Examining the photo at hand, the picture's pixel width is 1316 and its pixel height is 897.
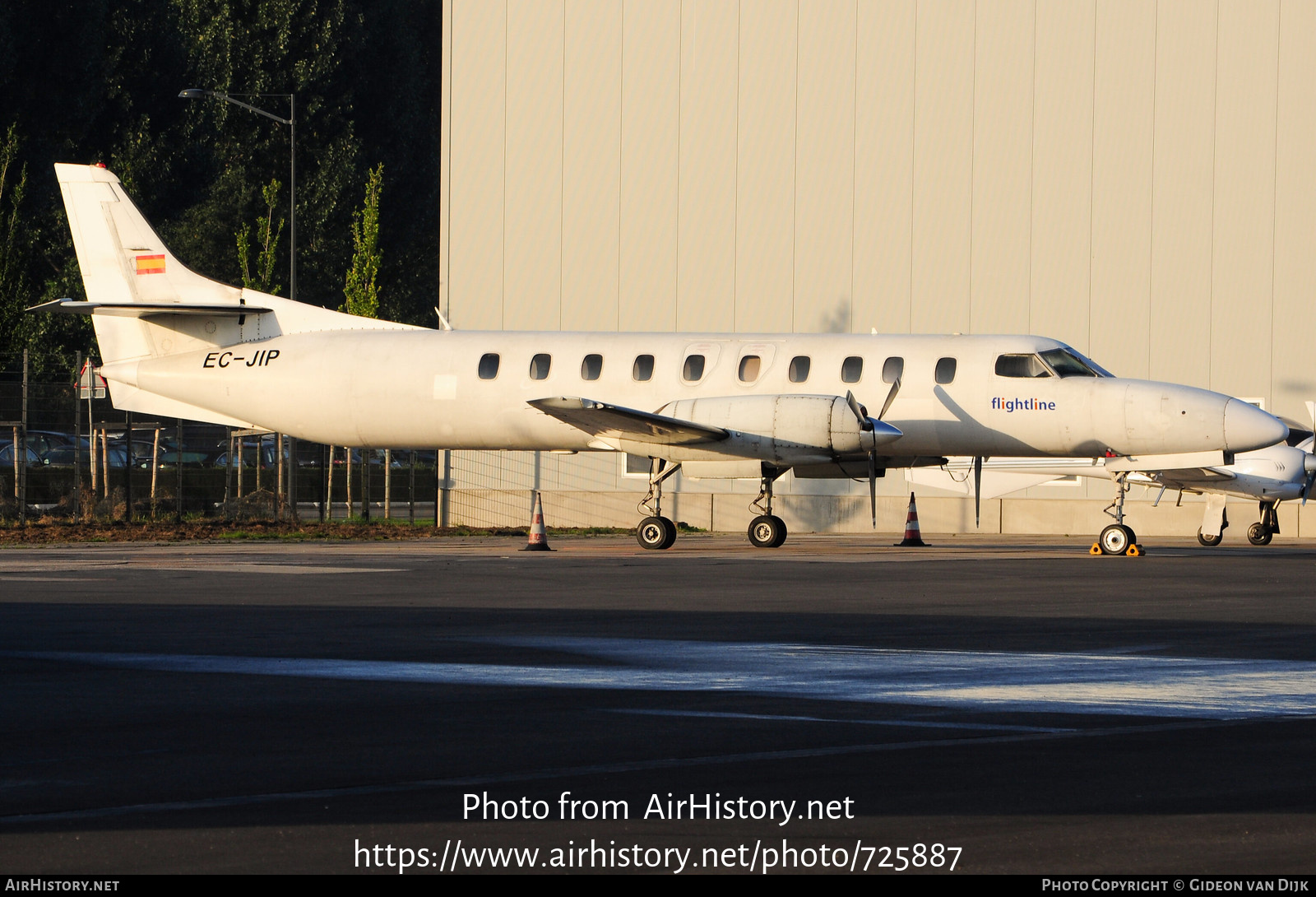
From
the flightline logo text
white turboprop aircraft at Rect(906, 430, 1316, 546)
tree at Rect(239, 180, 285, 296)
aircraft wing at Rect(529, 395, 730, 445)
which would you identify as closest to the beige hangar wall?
white turboprop aircraft at Rect(906, 430, 1316, 546)

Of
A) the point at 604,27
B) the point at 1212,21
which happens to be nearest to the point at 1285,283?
the point at 1212,21

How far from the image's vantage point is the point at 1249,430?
21.9 metres

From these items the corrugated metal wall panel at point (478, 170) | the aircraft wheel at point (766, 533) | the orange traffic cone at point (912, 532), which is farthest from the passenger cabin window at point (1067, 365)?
the corrugated metal wall panel at point (478, 170)

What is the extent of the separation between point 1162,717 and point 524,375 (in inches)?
665

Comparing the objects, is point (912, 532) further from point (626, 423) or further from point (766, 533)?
point (626, 423)

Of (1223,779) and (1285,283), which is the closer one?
(1223,779)

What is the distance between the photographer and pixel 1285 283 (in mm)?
31281

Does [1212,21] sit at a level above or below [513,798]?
above

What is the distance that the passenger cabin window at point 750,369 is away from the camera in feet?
77.9

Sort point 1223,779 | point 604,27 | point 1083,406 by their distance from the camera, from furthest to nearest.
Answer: point 604,27 → point 1083,406 → point 1223,779

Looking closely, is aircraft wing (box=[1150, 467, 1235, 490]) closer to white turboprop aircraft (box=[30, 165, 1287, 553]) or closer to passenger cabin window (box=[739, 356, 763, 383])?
white turboprop aircraft (box=[30, 165, 1287, 553])

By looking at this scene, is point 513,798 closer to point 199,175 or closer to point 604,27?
point 604,27

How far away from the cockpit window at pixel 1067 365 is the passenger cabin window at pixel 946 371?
1.32m

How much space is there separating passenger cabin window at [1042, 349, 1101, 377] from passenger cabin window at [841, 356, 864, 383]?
8.79 ft
